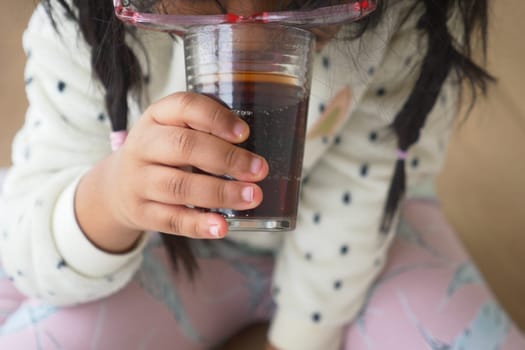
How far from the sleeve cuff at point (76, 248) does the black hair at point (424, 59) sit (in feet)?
0.26

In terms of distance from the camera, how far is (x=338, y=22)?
0.42m

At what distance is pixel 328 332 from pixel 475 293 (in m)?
0.20

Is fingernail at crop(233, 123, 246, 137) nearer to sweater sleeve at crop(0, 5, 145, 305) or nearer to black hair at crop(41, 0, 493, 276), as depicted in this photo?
black hair at crop(41, 0, 493, 276)

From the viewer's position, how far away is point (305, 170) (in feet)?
2.40

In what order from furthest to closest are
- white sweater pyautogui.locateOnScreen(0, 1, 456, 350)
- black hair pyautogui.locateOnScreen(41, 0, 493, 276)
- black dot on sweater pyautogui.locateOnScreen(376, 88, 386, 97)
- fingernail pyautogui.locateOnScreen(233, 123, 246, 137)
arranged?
black dot on sweater pyautogui.locateOnScreen(376, 88, 386, 97) → white sweater pyautogui.locateOnScreen(0, 1, 456, 350) → black hair pyautogui.locateOnScreen(41, 0, 493, 276) → fingernail pyautogui.locateOnScreen(233, 123, 246, 137)

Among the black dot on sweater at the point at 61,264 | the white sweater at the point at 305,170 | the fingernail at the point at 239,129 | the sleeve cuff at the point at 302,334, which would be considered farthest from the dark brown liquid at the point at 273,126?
the sleeve cuff at the point at 302,334

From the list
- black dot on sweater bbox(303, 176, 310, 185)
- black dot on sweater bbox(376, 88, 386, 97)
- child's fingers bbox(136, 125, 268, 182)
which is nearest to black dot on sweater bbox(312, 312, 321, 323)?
black dot on sweater bbox(303, 176, 310, 185)

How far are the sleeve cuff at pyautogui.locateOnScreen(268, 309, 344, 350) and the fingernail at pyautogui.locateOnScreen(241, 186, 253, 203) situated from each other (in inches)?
16.1

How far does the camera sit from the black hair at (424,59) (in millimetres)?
491

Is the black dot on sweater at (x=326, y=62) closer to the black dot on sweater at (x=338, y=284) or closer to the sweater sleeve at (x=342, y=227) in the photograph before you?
the sweater sleeve at (x=342, y=227)

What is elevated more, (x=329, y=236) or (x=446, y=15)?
(x=446, y=15)

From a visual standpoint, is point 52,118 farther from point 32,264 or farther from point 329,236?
point 329,236

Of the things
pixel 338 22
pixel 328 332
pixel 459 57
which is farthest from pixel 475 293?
pixel 338 22

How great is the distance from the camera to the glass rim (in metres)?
0.38
